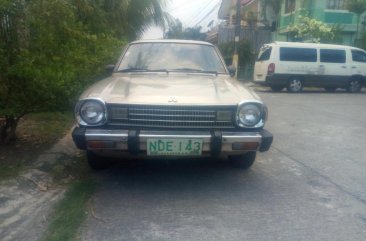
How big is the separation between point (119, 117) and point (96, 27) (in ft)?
25.7

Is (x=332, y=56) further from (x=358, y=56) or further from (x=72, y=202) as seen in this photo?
(x=72, y=202)

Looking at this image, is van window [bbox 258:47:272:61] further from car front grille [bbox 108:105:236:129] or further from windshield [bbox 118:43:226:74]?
Result: car front grille [bbox 108:105:236:129]

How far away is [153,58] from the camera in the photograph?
229 inches

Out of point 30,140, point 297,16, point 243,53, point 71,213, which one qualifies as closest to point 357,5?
point 297,16

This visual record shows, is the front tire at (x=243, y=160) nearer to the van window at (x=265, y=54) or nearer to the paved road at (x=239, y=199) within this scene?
the paved road at (x=239, y=199)

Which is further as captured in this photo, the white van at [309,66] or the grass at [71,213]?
the white van at [309,66]

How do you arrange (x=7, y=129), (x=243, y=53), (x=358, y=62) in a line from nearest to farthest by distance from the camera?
(x=7, y=129)
(x=358, y=62)
(x=243, y=53)

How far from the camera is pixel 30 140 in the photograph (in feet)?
19.7

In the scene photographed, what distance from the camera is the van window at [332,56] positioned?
17.6 meters

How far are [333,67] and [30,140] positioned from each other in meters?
14.7

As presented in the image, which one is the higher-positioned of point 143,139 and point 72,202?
point 143,139

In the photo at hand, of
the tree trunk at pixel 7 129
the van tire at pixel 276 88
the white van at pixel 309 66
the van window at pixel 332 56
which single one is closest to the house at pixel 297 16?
the white van at pixel 309 66

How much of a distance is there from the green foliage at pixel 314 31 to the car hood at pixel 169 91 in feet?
59.9

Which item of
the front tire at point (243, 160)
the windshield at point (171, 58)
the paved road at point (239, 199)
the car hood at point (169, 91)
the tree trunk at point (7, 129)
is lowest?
the paved road at point (239, 199)
